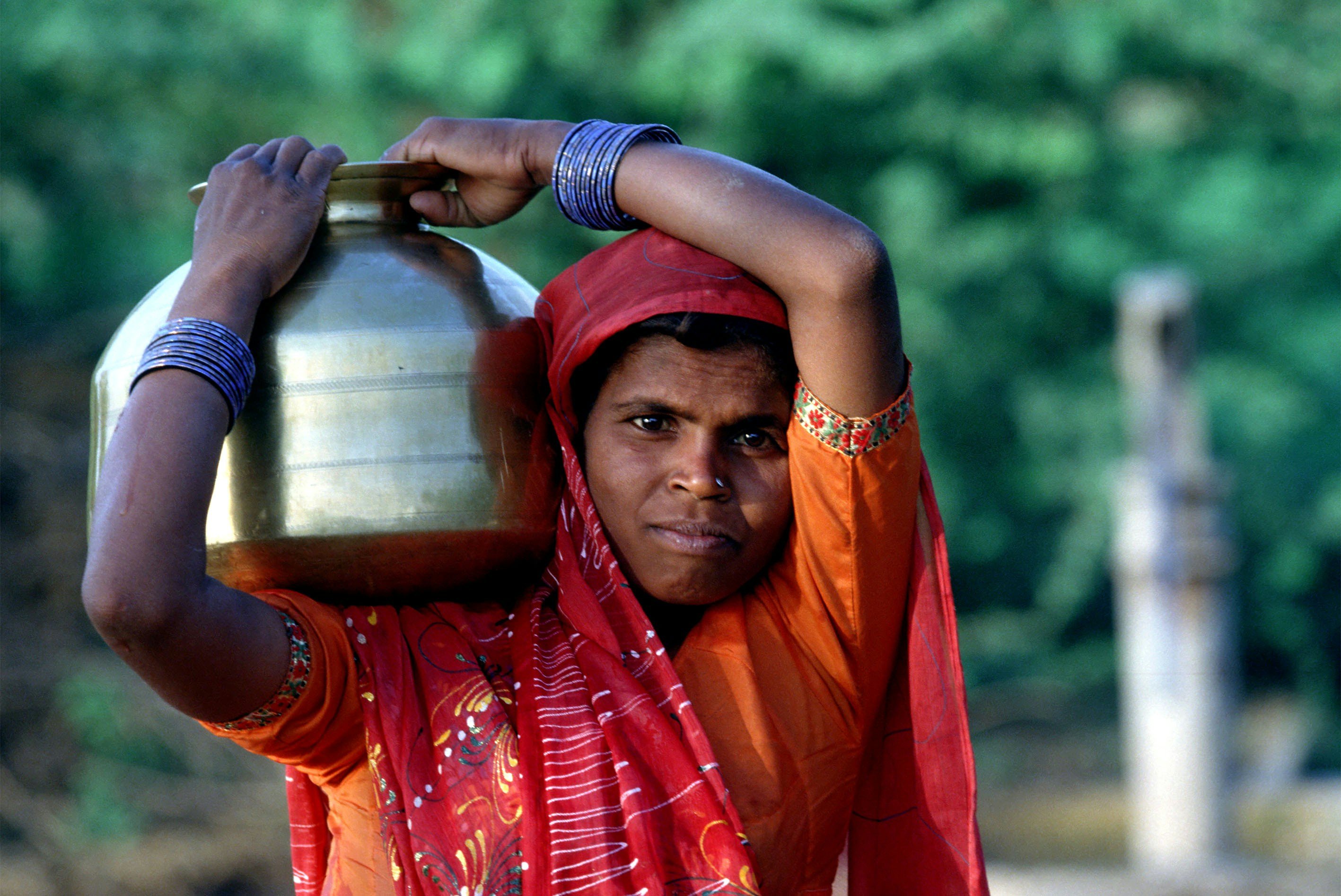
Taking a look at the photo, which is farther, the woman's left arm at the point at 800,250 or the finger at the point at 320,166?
the finger at the point at 320,166

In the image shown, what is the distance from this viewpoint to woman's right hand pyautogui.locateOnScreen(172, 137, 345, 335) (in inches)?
67.3

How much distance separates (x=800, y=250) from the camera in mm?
1708

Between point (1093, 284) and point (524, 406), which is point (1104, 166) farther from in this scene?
point (524, 406)

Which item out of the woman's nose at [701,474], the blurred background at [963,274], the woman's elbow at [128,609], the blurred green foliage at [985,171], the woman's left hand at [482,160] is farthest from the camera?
the blurred green foliage at [985,171]

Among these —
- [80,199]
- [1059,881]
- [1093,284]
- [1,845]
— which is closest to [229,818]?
[1,845]

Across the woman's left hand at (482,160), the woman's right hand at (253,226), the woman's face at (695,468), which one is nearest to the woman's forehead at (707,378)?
the woman's face at (695,468)

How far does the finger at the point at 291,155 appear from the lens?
1878 millimetres

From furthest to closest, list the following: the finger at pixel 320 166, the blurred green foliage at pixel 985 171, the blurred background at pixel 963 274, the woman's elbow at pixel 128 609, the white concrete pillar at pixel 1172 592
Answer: the blurred green foliage at pixel 985 171 < the white concrete pillar at pixel 1172 592 < the blurred background at pixel 963 274 < the finger at pixel 320 166 < the woman's elbow at pixel 128 609

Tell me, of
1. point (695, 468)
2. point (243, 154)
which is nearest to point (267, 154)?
point (243, 154)

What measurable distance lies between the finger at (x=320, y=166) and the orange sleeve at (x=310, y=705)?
53 cm

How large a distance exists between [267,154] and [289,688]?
0.71 metres

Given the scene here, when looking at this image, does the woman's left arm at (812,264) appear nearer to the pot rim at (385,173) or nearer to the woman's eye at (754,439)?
the woman's eye at (754,439)

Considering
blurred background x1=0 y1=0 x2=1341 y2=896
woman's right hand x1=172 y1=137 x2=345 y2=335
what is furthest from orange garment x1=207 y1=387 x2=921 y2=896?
blurred background x1=0 y1=0 x2=1341 y2=896

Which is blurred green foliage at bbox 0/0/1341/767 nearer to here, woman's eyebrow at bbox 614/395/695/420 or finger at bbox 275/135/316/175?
finger at bbox 275/135/316/175
